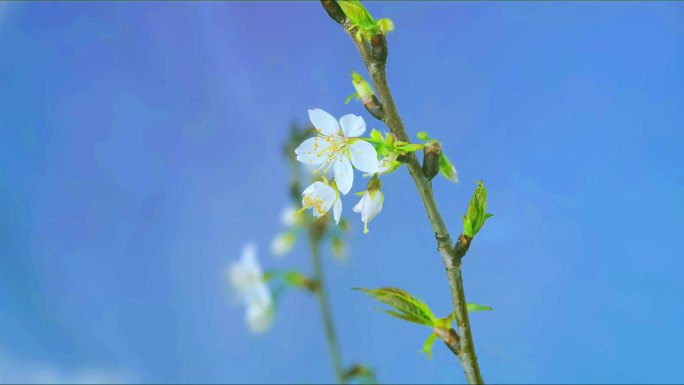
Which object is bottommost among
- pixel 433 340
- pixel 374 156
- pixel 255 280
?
pixel 433 340

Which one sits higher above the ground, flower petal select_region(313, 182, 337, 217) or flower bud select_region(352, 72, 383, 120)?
flower bud select_region(352, 72, 383, 120)

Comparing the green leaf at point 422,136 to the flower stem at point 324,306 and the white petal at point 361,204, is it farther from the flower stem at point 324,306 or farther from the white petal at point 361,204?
the flower stem at point 324,306

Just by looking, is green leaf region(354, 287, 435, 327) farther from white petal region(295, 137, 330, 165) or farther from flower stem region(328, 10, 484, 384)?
white petal region(295, 137, 330, 165)

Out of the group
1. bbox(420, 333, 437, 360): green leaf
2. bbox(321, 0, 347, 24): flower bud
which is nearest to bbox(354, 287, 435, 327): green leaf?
bbox(420, 333, 437, 360): green leaf

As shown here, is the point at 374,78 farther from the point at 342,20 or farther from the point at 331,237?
the point at 331,237

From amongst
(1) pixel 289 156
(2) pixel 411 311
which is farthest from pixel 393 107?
(1) pixel 289 156

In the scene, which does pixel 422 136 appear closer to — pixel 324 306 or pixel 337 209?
pixel 337 209

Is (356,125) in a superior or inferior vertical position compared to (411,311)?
superior
